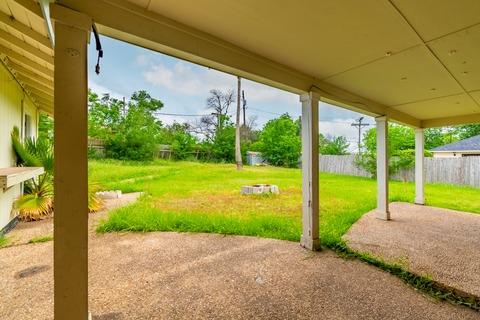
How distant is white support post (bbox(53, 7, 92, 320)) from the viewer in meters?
1.46

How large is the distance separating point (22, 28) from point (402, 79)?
4241mm

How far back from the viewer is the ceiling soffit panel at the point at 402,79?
8.25 feet

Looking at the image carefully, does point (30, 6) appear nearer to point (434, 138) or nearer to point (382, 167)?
point (382, 167)

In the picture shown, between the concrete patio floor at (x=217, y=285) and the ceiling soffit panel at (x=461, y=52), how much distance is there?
2304mm

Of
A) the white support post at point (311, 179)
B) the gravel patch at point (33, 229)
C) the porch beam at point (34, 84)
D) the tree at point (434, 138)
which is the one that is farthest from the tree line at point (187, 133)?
the white support post at point (311, 179)

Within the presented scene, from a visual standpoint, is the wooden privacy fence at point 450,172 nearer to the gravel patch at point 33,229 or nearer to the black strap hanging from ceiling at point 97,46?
the gravel patch at point 33,229

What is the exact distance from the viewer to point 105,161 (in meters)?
12.8

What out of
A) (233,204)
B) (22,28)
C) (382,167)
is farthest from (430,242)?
(22,28)

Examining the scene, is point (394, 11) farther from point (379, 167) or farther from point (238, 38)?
point (379, 167)

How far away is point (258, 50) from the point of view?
2.38 metres

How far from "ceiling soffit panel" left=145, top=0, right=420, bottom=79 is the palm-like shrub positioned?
3.97 meters

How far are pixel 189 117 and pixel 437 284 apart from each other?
20430mm

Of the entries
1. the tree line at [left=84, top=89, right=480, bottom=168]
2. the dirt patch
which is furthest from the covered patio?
the tree line at [left=84, top=89, right=480, bottom=168]

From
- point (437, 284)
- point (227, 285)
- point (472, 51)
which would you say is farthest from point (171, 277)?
point (472, 51)
